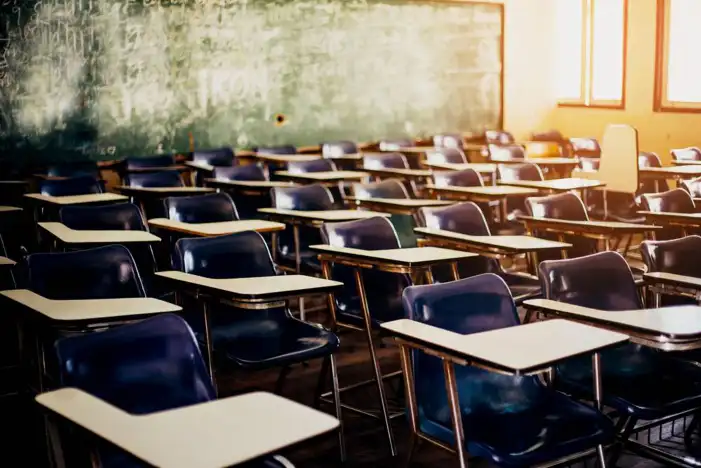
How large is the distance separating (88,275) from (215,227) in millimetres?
1229

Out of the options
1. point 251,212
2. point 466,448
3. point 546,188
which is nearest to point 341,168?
point 251,212

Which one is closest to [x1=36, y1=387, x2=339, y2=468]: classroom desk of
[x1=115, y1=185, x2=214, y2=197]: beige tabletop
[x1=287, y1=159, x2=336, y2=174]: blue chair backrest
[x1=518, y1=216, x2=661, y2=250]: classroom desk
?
[x1=518, y1=216, x2=661, y2=250]: classroom desk

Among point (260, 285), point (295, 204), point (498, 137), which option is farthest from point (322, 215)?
point (498, 137)

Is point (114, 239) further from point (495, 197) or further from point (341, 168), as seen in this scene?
point (341, 168)

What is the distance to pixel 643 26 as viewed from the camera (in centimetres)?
1035

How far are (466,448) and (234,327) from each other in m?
1.49

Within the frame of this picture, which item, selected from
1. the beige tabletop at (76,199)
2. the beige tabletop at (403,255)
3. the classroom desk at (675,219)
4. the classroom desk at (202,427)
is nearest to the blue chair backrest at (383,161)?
the beige tabletop at (76,199)

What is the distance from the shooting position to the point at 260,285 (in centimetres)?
339

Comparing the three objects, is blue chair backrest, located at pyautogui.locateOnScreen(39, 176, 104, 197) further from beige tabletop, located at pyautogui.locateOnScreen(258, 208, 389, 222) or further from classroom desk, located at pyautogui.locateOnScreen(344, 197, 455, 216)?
classroom desk, located at pyautogui.locateOnScreen(344, 197, 455, 216)

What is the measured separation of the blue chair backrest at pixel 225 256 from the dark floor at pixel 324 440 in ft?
2.56

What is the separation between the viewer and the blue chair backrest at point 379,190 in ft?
18.7

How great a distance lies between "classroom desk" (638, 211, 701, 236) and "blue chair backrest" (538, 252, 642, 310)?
1.72 meters

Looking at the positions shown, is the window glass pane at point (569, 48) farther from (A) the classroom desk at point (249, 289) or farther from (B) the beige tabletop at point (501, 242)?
(A) the classroom desk at point (249, 289)

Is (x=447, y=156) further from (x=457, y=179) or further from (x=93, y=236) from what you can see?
(x=93, y=236)
